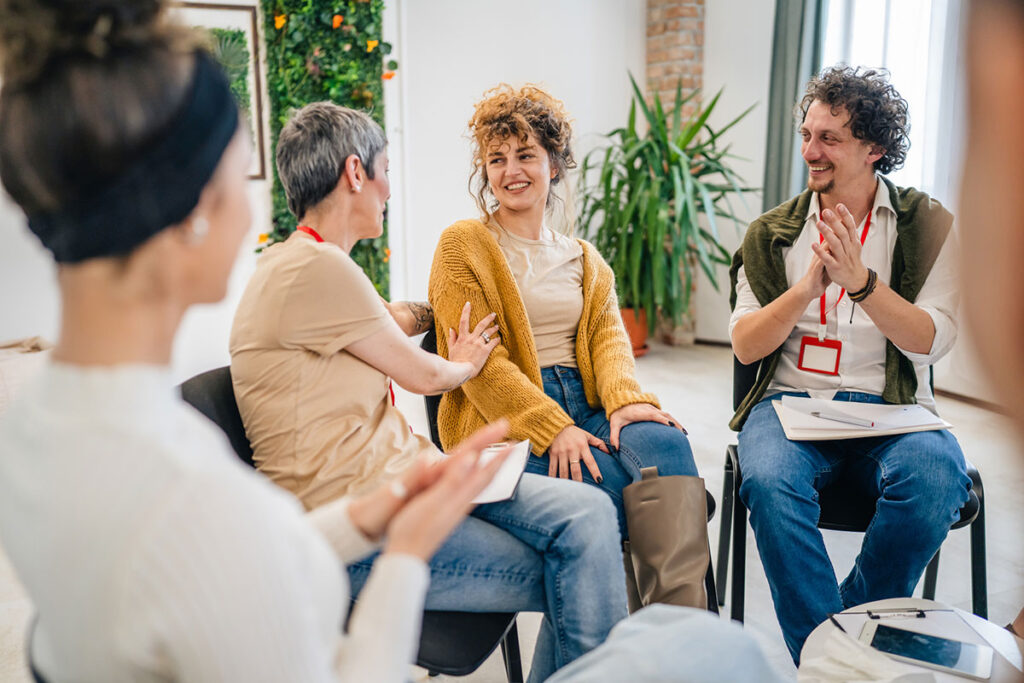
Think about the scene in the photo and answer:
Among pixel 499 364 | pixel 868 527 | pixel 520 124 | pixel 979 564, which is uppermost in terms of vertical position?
pixel 520 124

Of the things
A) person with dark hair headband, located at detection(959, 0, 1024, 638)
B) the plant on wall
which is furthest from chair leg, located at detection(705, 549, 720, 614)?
the plant on wall

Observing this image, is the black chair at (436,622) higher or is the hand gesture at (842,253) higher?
the hand gesture at (842,253)

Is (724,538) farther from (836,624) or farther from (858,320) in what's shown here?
(836,624)

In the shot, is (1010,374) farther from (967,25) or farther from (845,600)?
A: (845,600)

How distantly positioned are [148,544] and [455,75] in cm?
485

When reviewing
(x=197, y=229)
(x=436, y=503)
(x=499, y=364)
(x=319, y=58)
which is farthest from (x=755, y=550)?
(x=319, y=58)

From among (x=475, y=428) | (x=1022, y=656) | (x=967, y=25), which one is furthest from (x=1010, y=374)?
(x=475, y=428)

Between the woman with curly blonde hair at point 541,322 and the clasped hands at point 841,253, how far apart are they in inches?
20.0

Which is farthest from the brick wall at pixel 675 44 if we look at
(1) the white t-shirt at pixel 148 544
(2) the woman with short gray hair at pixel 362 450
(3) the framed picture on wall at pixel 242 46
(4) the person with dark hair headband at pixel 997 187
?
(1) the white t-shirt at pixel 148 544

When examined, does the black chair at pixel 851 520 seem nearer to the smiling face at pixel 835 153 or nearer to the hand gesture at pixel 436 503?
the smiling face at pixel 835 153

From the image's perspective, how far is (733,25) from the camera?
5.25 metres

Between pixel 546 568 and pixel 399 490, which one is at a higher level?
pixel 399 490

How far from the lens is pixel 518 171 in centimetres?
202

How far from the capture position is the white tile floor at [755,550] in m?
2.02
